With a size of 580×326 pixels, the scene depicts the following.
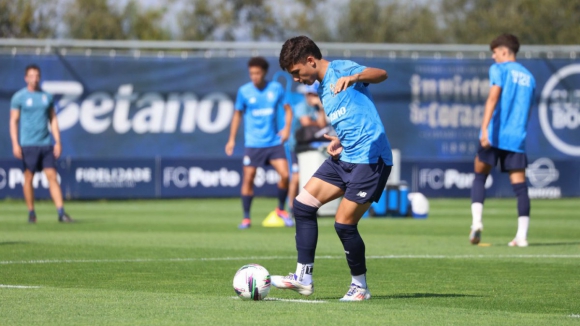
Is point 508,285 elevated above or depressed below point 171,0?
below

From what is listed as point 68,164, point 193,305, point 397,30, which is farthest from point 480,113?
point 397,30

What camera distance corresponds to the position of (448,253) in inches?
460

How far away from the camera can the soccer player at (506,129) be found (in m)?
12.2

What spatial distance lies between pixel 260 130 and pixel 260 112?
0.26 m

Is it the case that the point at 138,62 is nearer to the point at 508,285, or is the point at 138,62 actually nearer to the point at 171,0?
the point at 508,285

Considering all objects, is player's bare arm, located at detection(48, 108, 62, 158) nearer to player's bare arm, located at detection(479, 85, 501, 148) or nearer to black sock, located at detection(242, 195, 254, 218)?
black sock, located at detection(242, 195, 254, 218)

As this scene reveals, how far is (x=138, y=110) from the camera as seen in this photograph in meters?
25.5

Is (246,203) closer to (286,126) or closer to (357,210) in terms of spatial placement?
(286,126)

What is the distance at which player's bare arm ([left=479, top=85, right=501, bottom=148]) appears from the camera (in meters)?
12.0

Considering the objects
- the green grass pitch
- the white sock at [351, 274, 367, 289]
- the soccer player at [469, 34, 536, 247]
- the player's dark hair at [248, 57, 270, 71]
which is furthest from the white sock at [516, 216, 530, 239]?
the white sock at [351, 274, 367, 289]

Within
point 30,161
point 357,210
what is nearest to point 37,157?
point 30,161

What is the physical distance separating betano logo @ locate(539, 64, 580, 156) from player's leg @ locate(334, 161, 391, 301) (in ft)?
66.4

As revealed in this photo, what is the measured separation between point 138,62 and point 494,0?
94.7ft

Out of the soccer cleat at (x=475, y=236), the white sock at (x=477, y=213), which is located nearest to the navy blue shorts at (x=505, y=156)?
the white sock at (x=477, y=213)
